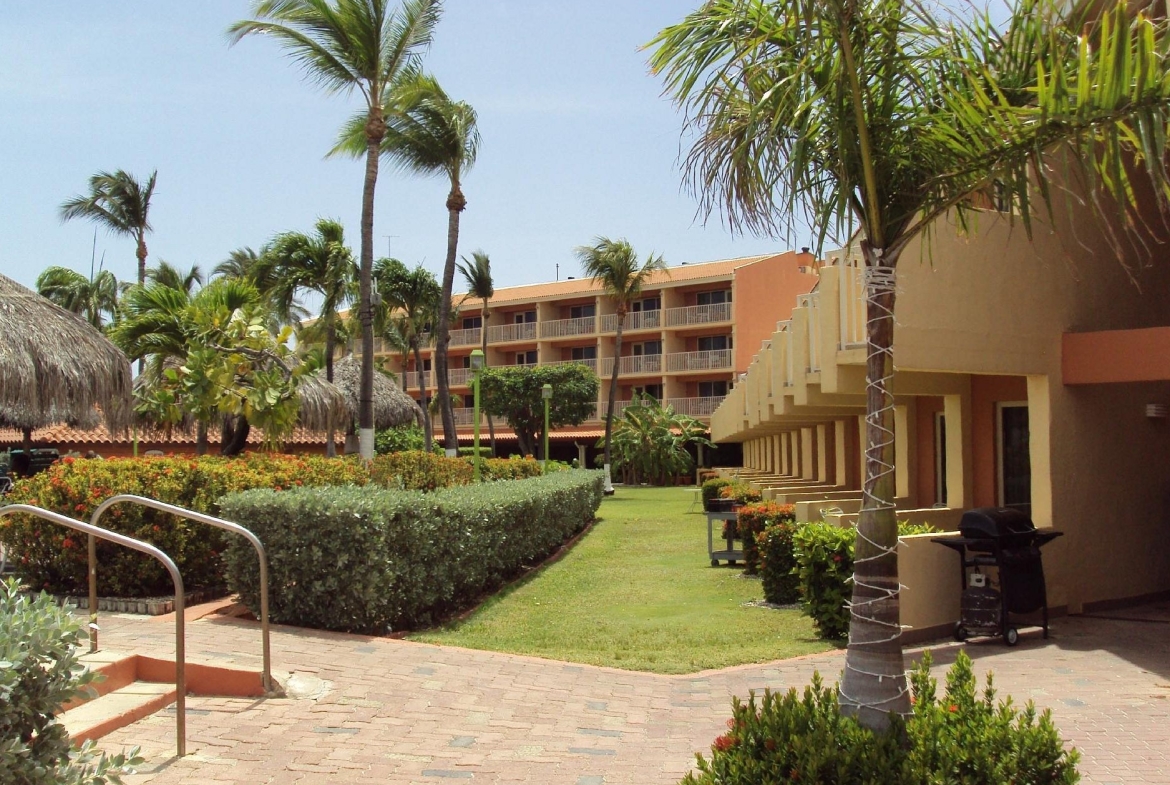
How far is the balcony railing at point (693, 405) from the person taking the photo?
1976 inches

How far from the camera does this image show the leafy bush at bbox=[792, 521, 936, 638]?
9664mm

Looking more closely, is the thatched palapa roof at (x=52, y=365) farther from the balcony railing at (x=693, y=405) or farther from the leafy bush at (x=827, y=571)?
the balcony railing at (x=693, y=405)

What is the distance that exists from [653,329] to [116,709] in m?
46.6

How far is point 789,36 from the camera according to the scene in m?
5.73

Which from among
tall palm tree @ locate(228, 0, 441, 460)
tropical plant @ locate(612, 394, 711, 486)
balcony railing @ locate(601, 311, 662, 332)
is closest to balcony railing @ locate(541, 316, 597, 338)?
balcony railing @ locate(601, 311, 662, 332)

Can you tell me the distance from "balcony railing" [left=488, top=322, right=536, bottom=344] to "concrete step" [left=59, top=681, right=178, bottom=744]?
4952cm

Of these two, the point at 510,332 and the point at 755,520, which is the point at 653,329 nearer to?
the point at 510,332

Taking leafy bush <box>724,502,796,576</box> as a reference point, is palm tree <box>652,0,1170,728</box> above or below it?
above

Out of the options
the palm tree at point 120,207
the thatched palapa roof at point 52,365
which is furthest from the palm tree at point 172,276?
the thatched palapa roof at point 52,365

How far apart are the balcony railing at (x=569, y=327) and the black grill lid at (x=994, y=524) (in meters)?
45.1

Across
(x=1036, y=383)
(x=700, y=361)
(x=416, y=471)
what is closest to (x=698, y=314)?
(x=700, y=361)

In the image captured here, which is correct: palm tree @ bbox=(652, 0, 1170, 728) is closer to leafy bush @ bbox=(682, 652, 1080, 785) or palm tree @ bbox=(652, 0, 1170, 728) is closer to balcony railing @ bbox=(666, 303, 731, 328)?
leafy bush @ bbox=(682, 652, 1080, 785)

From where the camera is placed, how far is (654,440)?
46.5m

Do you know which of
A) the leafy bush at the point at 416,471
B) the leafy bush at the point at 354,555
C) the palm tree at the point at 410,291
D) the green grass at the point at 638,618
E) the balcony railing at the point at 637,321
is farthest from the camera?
the balcony railing at the point at 637,321
